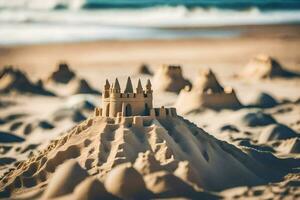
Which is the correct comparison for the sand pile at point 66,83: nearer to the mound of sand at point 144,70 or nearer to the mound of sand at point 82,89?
the mound of sand at point 82,89

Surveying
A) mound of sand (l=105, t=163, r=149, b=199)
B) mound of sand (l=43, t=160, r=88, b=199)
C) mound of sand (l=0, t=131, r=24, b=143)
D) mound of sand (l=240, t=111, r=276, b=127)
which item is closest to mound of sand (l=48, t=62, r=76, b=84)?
mound of sand (l=0, t=131, r=24, b=143)

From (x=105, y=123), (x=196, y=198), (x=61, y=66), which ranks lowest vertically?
(x=196, y=198)

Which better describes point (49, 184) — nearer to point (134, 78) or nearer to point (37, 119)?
point (37, 119)

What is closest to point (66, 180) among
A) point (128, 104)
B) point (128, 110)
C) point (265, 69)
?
point (128, 110)

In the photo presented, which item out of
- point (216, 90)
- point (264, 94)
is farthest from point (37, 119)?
point (264, 94)

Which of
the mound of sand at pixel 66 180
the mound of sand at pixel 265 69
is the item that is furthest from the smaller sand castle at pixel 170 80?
the mound of sand at pixel 66 180

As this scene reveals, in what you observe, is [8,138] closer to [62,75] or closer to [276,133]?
→ [276,133]
